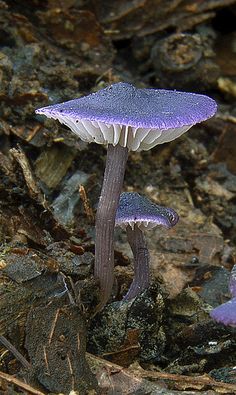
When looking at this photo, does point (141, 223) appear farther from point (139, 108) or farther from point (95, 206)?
point (95, 206)

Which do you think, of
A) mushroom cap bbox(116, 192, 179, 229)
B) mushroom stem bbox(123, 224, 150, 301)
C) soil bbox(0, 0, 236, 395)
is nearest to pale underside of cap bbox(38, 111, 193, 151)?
mushroom cap bbox(116, 192, 179, 229)

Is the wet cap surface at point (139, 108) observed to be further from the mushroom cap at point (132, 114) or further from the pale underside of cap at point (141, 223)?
the pale underside of cap at point (141, 223)

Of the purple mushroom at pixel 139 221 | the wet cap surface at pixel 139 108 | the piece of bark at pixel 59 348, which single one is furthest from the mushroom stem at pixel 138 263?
the wet cap surface at pixel 139 108

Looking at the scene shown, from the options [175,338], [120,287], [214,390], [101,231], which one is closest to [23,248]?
[101,231]

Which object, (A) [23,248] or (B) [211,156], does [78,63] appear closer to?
(B) [211,156]

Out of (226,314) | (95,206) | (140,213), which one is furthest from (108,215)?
(95,206)

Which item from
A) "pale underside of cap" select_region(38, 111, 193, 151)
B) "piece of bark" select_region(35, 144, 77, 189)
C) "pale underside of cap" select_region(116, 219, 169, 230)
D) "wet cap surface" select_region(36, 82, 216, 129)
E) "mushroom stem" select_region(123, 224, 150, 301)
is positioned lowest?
"piece of bark" select_region(35, 144, 77, 189)

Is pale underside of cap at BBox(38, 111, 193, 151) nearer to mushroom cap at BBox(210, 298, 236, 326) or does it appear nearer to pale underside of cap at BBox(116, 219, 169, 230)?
pale underside of cap at BBox(116, 219, 169, 230)
